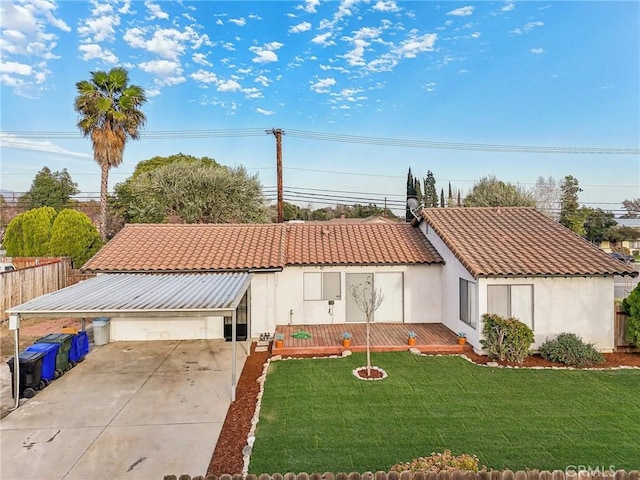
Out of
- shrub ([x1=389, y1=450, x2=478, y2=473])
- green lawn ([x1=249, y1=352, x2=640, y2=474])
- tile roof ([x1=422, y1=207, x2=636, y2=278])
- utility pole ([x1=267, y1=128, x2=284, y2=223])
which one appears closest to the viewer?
shrub ([x1=389, y1=450, x2=478, y2=473])

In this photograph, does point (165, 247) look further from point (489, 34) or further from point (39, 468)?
point (489, 34)

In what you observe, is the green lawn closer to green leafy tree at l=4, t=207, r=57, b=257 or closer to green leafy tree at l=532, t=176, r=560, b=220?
green leafy tree at l=4, t=207, r=57, b=257

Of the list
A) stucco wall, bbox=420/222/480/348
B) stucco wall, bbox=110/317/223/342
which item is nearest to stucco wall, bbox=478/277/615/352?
stucco wall, bbox=420/222/480/348

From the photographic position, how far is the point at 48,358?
980 cm

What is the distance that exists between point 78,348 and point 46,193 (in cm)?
5278

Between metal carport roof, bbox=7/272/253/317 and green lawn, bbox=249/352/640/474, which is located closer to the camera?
green lawn, bbox=249/352/640/474

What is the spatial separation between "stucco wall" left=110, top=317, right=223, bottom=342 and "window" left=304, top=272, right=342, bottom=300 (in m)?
3.69

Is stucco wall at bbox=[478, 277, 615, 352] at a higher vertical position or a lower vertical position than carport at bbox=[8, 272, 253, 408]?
lower

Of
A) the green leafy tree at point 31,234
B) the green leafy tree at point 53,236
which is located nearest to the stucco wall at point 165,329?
the green leafy tree at point 53,236

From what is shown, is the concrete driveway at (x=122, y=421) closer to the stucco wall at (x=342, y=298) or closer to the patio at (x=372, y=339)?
the patio at (x=372, y=339)

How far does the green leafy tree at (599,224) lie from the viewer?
5334 cm

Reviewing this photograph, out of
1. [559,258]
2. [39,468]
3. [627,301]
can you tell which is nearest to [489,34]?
[559,258]

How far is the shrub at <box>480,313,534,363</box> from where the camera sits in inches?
432

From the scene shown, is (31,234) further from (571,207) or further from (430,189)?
(571,207)
